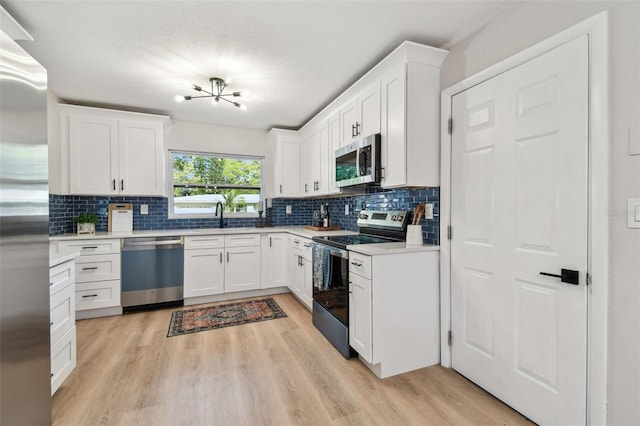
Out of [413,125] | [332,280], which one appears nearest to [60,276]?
[332,280]

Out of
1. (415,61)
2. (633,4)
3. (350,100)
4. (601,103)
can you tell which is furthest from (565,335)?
(350,100)

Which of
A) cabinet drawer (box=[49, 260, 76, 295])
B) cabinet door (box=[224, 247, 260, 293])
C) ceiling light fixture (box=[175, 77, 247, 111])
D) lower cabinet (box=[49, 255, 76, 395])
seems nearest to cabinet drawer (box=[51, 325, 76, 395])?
lower cabinet (box=[49, 255, 76, 395])

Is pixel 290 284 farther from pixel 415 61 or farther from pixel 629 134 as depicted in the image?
pixel 629 134

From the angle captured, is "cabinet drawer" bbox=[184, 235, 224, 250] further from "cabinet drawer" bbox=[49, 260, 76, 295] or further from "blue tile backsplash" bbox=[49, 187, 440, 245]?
"cabinet drawer" bbox=[49, 260, 76, 295]

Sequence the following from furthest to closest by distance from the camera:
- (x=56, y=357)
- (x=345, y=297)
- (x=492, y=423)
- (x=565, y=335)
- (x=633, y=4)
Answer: (x=345, y=297), (x=56, y=357), (x=492, y=423), (x=565, y=335), (x=633, y=4)

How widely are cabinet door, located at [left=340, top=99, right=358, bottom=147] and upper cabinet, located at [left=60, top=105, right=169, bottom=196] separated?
2.33 m

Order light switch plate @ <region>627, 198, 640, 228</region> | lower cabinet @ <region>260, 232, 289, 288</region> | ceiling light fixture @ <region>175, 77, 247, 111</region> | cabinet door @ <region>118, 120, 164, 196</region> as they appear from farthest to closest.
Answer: lower cabinet @ <region>260, 232, 289, 288</region> → cabinet door @ <region>118, 120, 164, 196</region> → ceiling light fixture @ <region>175, 77, 247, 111</region> → light switch plate @ <region>627, 198, 640, 228</region>

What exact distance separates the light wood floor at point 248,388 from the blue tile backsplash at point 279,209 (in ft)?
3.60

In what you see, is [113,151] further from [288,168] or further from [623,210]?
[623,210]

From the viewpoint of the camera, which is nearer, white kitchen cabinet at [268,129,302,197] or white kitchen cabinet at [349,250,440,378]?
white kitchen cabinet at [349,250,440,378]

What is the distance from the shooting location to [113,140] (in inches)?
131

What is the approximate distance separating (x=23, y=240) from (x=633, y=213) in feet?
8.25

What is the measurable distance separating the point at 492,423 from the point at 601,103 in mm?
1744

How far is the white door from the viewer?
1.38 meters
